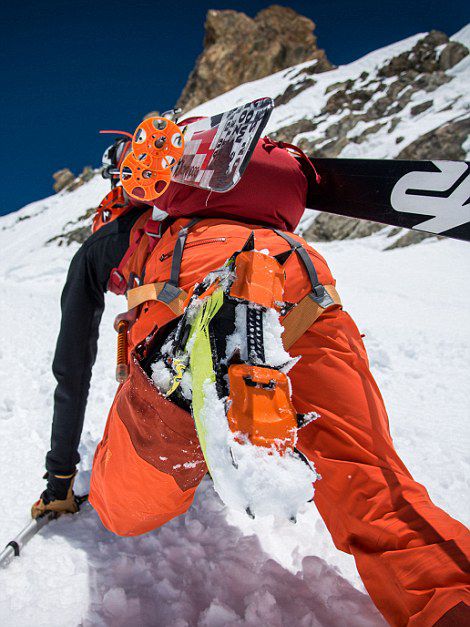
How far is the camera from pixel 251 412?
2.32ft

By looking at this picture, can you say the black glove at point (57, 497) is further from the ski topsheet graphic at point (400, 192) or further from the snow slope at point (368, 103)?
the snow slope at point (368, 103)

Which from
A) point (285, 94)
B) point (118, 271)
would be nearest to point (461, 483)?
point (118, 271)

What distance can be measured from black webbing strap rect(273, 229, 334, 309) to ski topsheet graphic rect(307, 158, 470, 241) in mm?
648

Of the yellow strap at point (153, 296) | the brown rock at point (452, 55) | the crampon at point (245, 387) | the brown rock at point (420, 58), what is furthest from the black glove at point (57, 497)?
the brown rock at point (420, 58)

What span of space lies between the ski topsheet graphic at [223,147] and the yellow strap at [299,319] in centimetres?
44

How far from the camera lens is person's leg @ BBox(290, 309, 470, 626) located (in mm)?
795

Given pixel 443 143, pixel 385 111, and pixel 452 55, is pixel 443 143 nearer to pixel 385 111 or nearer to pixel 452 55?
pixel 385 111

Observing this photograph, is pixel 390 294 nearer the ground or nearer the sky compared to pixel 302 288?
nearer the ground

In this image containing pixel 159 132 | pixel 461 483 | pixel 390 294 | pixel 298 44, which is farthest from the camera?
pixel 298 44

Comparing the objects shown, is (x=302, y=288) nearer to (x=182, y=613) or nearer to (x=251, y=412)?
(x=251, y=412)

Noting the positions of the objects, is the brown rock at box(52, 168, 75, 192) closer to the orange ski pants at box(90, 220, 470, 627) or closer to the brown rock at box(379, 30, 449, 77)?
the brown rock at box(379, 30, 449, 77)

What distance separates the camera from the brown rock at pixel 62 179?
45.2m

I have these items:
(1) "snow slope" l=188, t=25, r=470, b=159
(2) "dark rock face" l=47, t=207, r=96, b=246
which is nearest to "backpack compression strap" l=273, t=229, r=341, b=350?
(1) "snow slope" l=188, t=25, r=470, b=159

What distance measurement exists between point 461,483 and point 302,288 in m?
1.35
